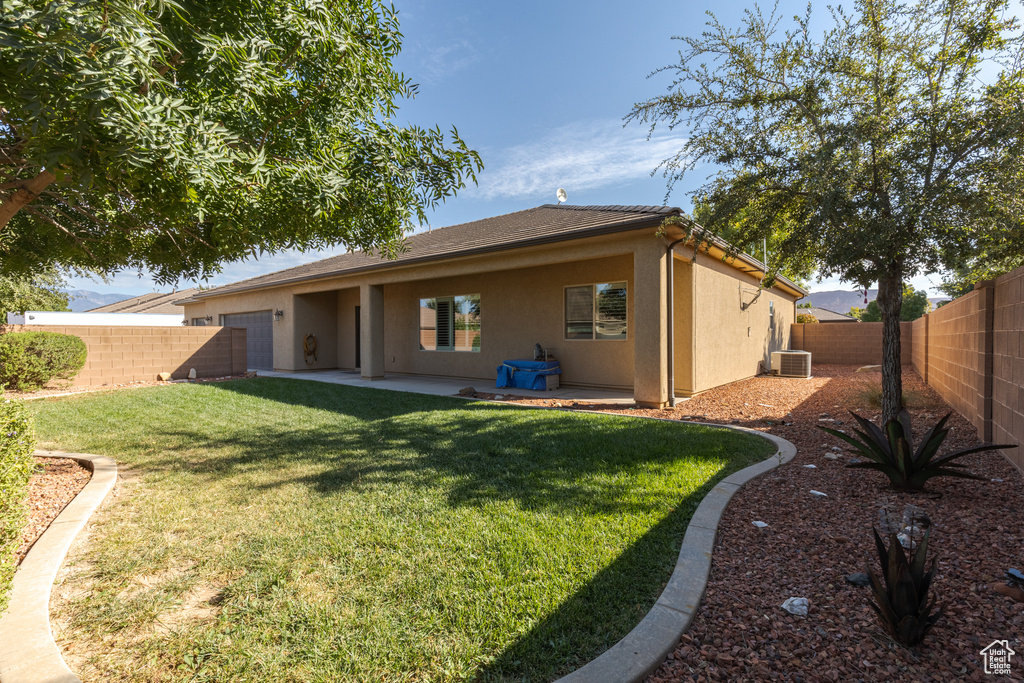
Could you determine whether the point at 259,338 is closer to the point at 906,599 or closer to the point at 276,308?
the point at 276,308

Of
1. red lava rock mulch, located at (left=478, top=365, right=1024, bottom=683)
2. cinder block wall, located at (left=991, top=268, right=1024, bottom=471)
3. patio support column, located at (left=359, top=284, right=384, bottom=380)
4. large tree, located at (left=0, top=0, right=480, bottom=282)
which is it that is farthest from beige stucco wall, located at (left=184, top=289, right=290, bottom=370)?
cinder block wall, located at (left=991, top=268, right=1024, bottom=471)

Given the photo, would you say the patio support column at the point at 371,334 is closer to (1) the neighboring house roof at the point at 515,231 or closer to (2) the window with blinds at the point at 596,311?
(1) the neighboring house roof at the point at 515,231

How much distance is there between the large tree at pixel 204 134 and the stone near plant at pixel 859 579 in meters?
4.83

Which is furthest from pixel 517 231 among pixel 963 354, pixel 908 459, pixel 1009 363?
pixel 908 459

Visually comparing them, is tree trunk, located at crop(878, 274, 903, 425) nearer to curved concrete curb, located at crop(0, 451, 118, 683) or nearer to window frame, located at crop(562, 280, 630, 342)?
window frame, located at crop(562, 280, 630, 342)

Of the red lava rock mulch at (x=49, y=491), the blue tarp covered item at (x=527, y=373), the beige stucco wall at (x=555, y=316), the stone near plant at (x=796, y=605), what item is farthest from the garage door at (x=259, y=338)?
the stone near plant at (x=796, y=605)

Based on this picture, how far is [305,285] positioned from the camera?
16.1 metres

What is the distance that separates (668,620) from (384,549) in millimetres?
1857

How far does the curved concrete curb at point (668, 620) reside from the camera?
2.01 metres

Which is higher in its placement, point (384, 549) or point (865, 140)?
point (865, 140)

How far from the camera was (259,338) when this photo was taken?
18656 mm

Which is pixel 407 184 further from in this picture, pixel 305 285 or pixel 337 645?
pixel 305 285

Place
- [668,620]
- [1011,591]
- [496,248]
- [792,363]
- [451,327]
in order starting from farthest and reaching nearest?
[792,363] → [451,327] → [496,248] → [1011,591] → [668,620]

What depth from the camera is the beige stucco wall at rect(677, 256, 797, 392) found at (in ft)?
35.2
